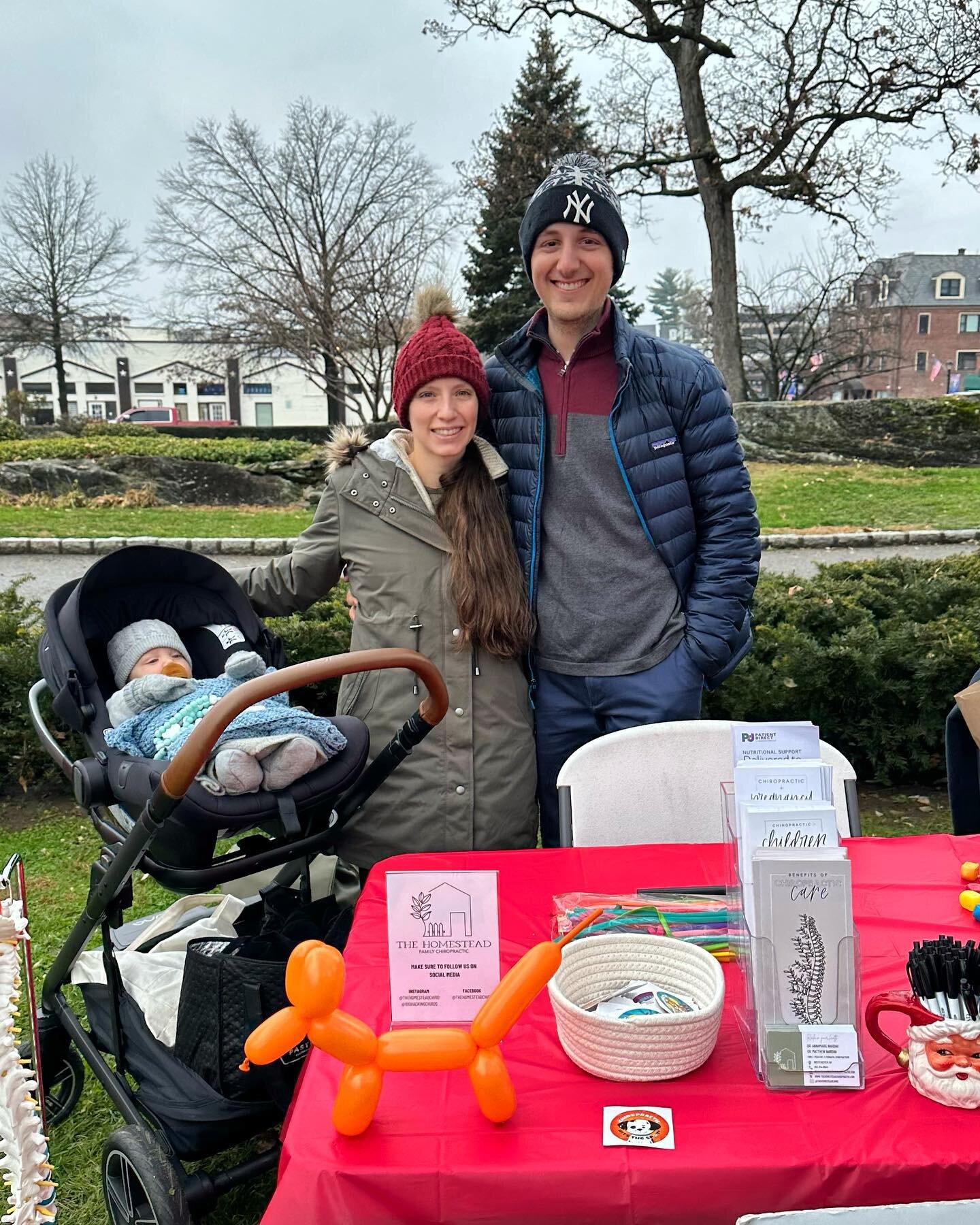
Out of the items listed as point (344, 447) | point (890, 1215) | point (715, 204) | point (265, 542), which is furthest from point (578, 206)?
point (715, 204)

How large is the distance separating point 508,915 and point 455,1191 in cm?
66

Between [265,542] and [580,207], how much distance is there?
30.1 feet

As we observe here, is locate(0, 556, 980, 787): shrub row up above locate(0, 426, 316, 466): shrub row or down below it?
below

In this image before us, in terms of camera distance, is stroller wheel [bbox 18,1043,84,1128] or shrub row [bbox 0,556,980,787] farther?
shrub row [bbox 0,556,980,787]

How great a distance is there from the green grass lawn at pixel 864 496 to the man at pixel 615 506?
30.7 ft

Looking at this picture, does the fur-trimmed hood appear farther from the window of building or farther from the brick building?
the window of building

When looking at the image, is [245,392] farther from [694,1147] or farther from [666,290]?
[666,290]

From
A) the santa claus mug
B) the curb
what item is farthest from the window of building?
the santa claus mug

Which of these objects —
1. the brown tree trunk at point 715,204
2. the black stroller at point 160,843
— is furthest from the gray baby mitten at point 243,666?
the brown tree trunk at point 715,204

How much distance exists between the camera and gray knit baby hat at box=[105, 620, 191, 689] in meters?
2.38

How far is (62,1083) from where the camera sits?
254 cm

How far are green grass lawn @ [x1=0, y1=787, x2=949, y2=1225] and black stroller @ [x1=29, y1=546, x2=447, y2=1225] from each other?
0.63 feet

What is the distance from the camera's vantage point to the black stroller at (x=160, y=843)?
71.0 inches

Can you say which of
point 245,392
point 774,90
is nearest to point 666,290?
point 245,392
